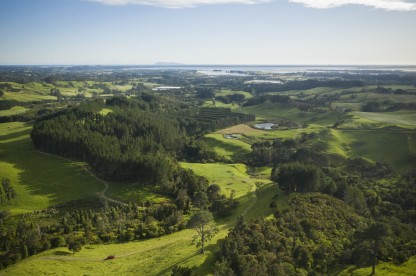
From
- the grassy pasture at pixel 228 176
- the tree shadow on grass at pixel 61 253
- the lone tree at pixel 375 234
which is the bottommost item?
the grassy pasture at pixel 228 176

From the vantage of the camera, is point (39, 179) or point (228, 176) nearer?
point (39, 179)

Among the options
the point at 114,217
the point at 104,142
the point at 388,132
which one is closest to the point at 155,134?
the point at 104,142

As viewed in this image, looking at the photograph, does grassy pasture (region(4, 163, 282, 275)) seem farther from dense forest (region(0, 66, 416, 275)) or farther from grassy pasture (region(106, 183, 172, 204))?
grassy pasture (region(106, 183, 172, 204))

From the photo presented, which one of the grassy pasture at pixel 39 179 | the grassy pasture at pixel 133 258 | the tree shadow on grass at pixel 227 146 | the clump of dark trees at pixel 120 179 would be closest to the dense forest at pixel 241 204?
the clump of dark trees at pixel 120 179

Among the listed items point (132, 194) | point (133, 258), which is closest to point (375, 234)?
point (133, 258)

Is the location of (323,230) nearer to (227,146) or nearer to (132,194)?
(132,194)

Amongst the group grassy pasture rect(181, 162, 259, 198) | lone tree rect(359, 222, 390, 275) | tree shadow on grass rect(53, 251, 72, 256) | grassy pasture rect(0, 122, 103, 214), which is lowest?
grassy pasture rect(181, 162, 259, 198)

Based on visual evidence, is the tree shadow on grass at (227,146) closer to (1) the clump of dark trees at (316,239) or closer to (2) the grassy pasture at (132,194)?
(2) the grassy pasture at (132,194)

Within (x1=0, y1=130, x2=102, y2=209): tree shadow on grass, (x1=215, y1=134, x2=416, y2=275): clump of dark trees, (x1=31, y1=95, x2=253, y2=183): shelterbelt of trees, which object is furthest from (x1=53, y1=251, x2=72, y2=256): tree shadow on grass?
(x1=31, y1=95, x2=253, y2=183): shelterbelt of trees
